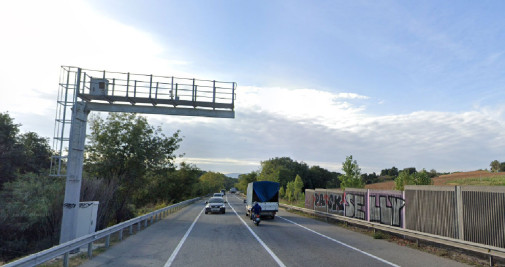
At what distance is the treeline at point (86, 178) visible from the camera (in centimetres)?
1925

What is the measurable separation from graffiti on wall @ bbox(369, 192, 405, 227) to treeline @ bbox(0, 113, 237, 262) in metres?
16.1

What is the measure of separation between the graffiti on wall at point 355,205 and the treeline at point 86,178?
51.4 ft

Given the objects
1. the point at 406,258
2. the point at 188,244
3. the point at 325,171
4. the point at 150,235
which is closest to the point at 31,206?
the point at 150,235

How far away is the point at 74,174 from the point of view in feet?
46.9

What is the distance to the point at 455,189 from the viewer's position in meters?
12.3

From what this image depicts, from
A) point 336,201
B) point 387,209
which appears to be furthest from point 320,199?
point 387,209

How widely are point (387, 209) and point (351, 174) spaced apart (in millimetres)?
13132

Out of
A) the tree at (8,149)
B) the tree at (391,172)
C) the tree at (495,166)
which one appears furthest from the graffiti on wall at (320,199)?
the tree at (391,172)

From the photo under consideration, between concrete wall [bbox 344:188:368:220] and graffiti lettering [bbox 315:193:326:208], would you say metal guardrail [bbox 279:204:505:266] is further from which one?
graffiti lettering [bbox 315:193:326:208]

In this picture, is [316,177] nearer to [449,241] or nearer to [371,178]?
[371,178]

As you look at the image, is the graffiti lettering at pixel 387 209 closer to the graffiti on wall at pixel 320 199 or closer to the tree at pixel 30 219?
the graffiti on wall at pixel 320 199

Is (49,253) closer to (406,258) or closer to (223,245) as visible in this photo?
(223,245)

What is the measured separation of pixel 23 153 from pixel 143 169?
17738 millimetres

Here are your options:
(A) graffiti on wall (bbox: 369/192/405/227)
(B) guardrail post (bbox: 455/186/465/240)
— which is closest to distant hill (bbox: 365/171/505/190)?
(A) graffiti on wall (bbox: 369/192/405/227)
